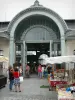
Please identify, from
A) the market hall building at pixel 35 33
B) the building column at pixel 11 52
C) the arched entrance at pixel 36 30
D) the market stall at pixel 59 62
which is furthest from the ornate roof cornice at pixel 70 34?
the market stall at pixel 59 62

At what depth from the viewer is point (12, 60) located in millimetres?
30781

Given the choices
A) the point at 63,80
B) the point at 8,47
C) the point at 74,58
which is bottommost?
the point at 63,80

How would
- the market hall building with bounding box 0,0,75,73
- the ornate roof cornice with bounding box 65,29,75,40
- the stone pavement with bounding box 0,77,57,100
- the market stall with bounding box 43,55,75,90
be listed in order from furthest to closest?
the market hall building with bounding box 0,0,75,73, the ornate roof cornice with bounding box 65,29,75,40, the market stall with bounding box 43,55,75,90, the stone pavement with bounding box 0,77,57,100

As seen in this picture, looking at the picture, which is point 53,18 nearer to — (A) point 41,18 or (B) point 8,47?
(A) point 41,18

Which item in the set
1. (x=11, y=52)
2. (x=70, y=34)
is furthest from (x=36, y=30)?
(x=70, y=34)

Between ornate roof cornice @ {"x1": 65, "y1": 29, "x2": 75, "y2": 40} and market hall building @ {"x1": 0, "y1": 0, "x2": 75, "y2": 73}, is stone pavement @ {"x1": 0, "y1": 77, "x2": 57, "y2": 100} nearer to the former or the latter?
ornate roof cornice @ {"x1": 65, "y1": 29, "x2": 75, "y2": 40}

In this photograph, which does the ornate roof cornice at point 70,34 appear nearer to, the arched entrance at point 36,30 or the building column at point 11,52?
the arched entrance at point 36,30

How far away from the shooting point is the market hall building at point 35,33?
3072 cm

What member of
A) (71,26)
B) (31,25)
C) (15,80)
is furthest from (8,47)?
(15,80)

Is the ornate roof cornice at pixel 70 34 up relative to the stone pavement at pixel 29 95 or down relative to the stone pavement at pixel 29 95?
up

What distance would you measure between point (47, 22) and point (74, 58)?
20.3 metres

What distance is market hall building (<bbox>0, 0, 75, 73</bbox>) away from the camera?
101 feet

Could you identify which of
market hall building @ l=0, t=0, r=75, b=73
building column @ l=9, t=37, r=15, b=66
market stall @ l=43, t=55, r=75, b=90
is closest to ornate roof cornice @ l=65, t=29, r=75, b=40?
market hall building @ l=0, t=0, r=75, b=73

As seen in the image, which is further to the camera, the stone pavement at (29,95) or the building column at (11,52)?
the building column at (11,52)
